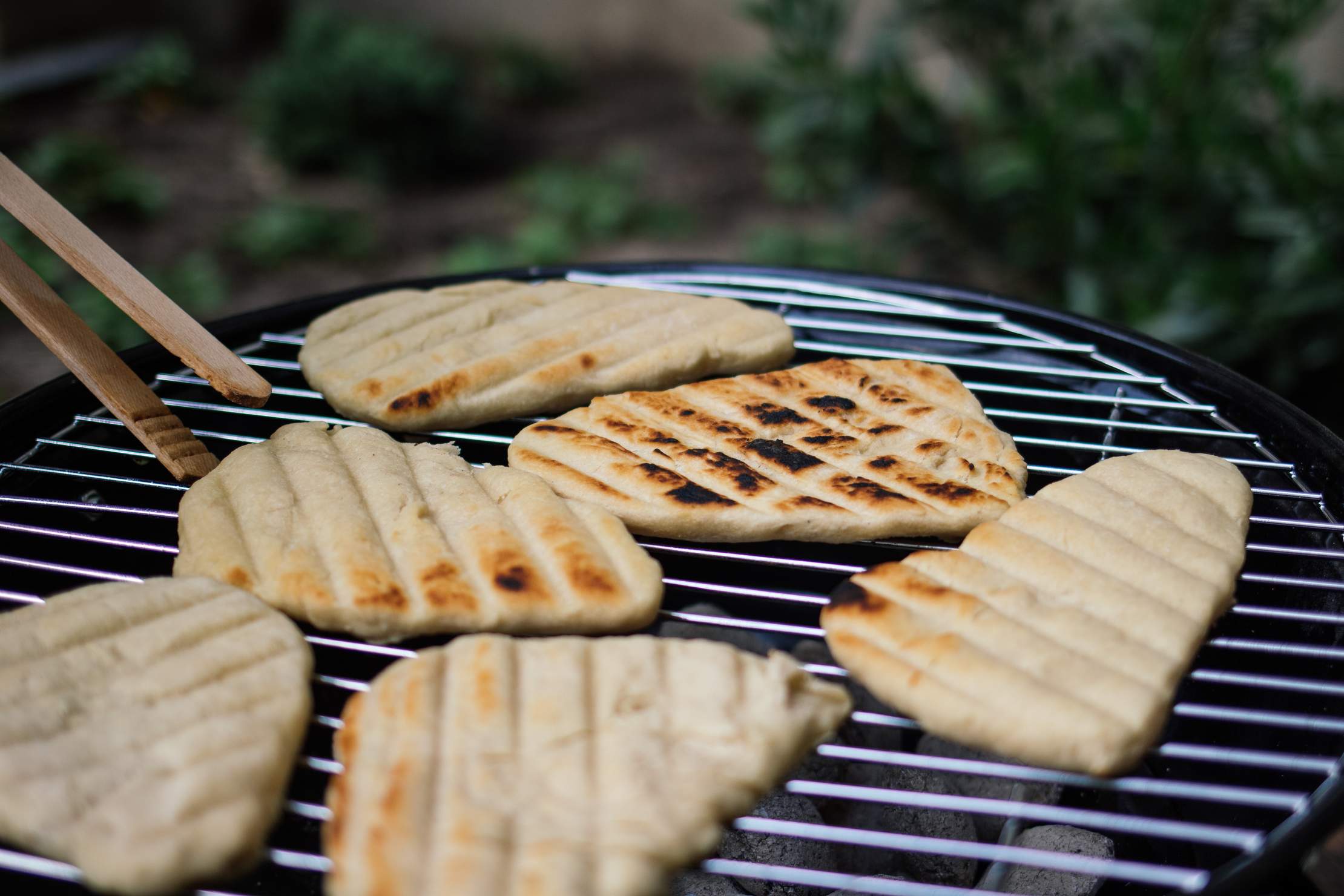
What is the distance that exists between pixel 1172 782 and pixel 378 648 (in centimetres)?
123

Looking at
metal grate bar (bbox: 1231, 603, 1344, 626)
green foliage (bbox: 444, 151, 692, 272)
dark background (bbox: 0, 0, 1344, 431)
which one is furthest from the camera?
green foliage (bbox: 444, 151, 692, 272)

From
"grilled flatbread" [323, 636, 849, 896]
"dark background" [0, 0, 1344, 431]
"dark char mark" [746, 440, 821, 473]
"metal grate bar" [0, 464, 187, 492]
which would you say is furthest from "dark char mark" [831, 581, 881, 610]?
"dark background" [0, 0, 1344, 431]

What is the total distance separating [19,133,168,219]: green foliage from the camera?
6668mm

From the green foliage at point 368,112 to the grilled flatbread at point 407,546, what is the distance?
6.00m

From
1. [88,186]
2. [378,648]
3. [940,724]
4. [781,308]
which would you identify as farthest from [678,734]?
[88,186]

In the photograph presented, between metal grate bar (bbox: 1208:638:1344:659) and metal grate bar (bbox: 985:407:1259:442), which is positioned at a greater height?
metal grate bar (bbox: 985:407:1259:442)

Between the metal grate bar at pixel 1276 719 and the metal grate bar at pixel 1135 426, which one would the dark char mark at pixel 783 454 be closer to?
the metal grate bar at pixel 1135 426

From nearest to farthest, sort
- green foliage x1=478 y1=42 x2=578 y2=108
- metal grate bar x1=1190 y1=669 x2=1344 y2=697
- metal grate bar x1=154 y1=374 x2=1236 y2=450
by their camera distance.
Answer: metal grate bar x1=1190 y1=669 x2=1344 y2=697, metal grate bar x1=154 y1=374 x2=1236 y2=450, green foliage x1=478 y1=42 x2=578 y2=108

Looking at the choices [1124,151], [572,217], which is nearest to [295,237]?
[572,217]

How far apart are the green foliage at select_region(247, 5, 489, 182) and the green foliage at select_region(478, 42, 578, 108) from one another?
4.03 feet

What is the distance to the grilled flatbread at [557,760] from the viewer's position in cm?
130

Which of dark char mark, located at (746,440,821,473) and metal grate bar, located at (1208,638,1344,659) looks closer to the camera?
metal grate bar, located at (1208,638,1344,659)

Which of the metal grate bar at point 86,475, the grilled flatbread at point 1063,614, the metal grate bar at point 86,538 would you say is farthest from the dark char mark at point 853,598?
the metal grate bar at point 86,475

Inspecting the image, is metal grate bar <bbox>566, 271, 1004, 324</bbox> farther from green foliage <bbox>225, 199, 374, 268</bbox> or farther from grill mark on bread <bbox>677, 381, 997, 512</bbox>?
green foliage <bbox>225, 199, 374, 268</bbox>
